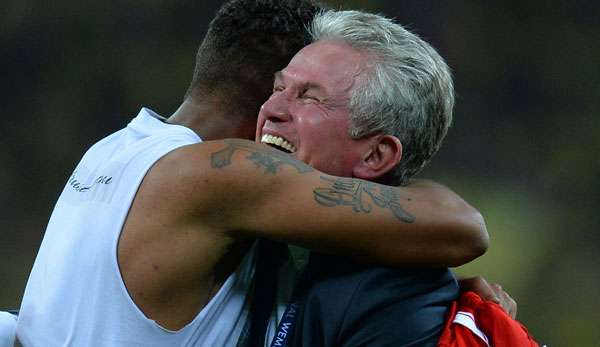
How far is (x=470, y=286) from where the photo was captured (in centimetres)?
222

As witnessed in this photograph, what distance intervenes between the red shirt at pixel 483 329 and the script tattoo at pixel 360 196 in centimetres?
22

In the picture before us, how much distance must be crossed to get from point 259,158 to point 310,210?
141mm

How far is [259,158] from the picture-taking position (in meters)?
1.99

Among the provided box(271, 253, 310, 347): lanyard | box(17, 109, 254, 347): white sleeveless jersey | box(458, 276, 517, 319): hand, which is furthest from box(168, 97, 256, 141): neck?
box(458, 276, 517, 319): hand

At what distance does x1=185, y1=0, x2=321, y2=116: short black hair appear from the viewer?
249 centimetres

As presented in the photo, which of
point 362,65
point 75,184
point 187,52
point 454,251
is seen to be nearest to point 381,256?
point 454,251

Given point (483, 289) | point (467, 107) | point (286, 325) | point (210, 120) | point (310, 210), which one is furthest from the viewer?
point (467, 107)

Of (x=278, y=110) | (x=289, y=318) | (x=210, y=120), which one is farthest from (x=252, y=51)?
(x=289, y=318)

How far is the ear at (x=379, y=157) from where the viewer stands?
2.24 m

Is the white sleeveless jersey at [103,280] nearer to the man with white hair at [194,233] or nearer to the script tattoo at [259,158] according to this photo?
the man with white hair at [194,233]

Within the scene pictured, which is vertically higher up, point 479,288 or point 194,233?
point 194,233

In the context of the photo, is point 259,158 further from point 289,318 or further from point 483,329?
point 483,329

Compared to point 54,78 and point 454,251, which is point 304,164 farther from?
point 54,78

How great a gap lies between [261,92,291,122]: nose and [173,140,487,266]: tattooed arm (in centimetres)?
23
